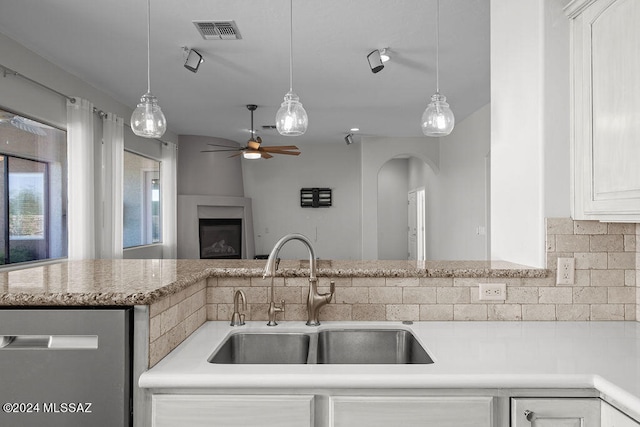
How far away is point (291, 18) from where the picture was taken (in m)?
2.87

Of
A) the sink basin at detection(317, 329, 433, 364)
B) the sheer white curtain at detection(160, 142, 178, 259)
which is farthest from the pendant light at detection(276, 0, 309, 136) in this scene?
the sheer white curtain at detection(160, 142, 178, 259)

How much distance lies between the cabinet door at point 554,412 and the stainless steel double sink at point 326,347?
0.44 meters

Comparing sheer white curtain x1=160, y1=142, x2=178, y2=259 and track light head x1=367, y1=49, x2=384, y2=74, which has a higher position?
track light head x1=367, y1=49, x2=384, y2=74

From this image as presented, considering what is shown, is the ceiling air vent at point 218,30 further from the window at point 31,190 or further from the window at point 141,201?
the window at point 141,201

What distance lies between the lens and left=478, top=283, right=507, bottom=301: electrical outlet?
177 centimetres

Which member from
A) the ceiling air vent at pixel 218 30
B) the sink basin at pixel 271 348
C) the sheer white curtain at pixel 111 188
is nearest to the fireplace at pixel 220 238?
the sheer white curtain at pixel 111 188

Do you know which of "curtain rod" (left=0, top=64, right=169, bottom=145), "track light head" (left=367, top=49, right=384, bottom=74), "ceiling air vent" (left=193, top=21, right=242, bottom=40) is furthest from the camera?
"track light head" (left=367, top=49, right=384, bottom=74)

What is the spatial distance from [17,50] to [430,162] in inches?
235

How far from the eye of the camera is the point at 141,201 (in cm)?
636

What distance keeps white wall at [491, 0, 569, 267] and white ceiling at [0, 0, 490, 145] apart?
3.31 feet

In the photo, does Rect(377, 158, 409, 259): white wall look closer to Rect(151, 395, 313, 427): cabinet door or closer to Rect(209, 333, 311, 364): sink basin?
Rect(209, 333, 311, 364): sink basin

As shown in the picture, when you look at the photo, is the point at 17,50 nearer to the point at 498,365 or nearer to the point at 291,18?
the point at 291,18

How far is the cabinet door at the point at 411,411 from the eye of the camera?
48.0 inches

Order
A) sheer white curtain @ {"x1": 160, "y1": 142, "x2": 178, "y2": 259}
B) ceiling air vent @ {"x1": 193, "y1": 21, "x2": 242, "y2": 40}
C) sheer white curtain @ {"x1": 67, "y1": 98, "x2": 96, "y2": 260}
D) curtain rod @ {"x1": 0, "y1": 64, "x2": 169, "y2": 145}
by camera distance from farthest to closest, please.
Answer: sheer white curtain @ {"x1": 160, "y1": 142, "x2": 178, "y2": 259} → sheer white curtain @ {"x1": 67, "y1": 98, "x2": 96, "y2": 260} → curtain rod @ {"x1": 0, "y1": 64, "x2": 169, "y2": 145} → ceiling air vent @ {"x1": 193, "y1": 21, "x2": 242, "y2": 40}
